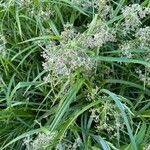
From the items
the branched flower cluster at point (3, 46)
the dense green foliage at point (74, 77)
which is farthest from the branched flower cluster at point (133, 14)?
the branched flower cluster at point (3, 46)

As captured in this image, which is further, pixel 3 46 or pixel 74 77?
pixel 3 46

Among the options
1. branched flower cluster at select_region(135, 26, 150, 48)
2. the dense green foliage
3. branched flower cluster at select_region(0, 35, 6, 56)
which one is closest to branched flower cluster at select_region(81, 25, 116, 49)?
the dense green foliage

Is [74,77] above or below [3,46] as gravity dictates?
below

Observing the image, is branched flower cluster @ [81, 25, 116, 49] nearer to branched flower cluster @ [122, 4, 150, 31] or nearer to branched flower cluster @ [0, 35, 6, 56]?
branched flower cluster @ [122, 4, 150, 31]

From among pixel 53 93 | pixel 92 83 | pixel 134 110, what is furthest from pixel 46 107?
pixel 134 110

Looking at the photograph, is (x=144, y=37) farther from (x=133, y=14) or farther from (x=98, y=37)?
(x=98, y=37)

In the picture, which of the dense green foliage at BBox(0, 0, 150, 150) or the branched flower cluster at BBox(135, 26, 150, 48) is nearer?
the dense green foliage at BBox(0, 0, 150, 150)

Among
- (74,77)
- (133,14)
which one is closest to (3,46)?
(74,77)

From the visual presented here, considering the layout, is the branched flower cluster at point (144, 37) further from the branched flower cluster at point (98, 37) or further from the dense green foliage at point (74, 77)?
the branched flower cluster at point (98, 37)

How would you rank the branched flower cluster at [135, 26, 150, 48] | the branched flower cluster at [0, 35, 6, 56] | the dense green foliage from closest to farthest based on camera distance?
the dense green foliage
the branched flower cluster at [135, 26, 150, 48]
the branched flower cluster at [0, 35, 6, 56]
